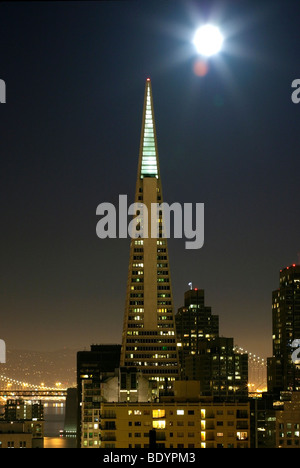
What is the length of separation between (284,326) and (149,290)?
31417 millimetres

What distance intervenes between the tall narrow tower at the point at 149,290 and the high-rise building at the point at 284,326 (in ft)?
84.3

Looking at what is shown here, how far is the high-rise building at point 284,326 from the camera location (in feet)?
258

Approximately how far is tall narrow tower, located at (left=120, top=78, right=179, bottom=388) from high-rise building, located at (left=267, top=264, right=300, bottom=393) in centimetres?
2571

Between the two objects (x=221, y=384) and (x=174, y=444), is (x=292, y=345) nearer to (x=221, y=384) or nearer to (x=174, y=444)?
(x=221, y=384)

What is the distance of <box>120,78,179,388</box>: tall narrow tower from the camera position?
53.6m

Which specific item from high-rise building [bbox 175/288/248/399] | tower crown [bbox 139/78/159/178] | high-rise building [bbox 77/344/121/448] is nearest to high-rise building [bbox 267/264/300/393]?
high-rise building [bbox 175/288/248/399]

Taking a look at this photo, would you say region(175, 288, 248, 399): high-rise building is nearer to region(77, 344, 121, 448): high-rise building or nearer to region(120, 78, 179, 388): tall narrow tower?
region(77, 344, 121, 448): high-rise building

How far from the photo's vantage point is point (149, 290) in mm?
54812

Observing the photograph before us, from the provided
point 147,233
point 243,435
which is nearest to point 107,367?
point 147,233

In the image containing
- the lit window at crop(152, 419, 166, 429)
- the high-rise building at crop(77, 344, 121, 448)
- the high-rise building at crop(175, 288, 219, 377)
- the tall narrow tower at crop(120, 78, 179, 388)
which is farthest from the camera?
the high-rise building at crop(175, 288, 219, 377)

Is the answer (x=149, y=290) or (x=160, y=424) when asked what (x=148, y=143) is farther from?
(x=160, y=424)

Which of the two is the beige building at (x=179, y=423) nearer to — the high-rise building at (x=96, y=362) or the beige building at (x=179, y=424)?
the beige building at (x=179, y=424)

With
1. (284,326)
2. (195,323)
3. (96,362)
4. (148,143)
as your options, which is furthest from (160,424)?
(195,323)
